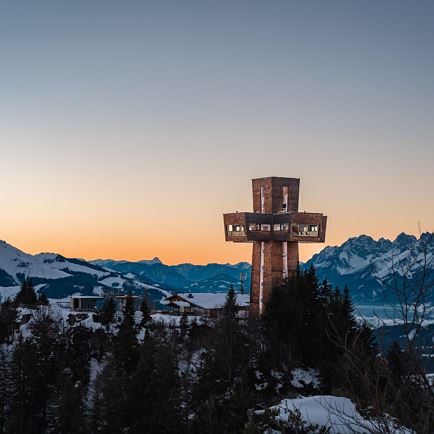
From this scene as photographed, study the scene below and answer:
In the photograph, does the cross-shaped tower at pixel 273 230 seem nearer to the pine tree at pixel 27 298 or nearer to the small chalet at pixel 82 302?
the small chalet at pixel 82 302

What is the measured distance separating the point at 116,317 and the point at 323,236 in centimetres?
3716

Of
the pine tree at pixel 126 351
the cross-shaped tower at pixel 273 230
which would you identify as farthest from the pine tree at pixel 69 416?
the cross-shaped tower at pixel 273 230

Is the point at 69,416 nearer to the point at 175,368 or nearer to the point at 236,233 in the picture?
the point at 175,368

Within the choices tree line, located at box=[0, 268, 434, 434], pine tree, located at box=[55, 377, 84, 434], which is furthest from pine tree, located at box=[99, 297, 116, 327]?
pine tree, located at box=[55, 377, 84, 434]

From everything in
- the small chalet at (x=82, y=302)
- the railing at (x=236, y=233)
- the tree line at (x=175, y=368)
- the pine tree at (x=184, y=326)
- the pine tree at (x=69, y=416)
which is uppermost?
the railing at (x=236, y=233)

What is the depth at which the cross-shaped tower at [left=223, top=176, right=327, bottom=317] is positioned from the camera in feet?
313

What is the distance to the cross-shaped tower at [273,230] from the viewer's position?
95.5m

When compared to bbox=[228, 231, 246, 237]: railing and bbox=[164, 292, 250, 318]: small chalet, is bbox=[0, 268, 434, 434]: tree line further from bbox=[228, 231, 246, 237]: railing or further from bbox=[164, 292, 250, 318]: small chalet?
bbox=[164, 292, 250, 318]: small chalet

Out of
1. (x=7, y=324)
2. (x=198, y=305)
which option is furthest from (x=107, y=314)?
(x=198, y=305)

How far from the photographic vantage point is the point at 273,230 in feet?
316

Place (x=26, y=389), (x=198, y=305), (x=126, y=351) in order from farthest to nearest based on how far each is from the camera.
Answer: (x=198, y=305), (x=126, y=351), (x=26, y=389)

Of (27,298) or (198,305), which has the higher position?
(27,298)

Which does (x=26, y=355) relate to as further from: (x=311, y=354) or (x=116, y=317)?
(x=311, y=354)

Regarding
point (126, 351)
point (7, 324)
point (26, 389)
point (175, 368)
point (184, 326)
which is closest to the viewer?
point (175, 368)
